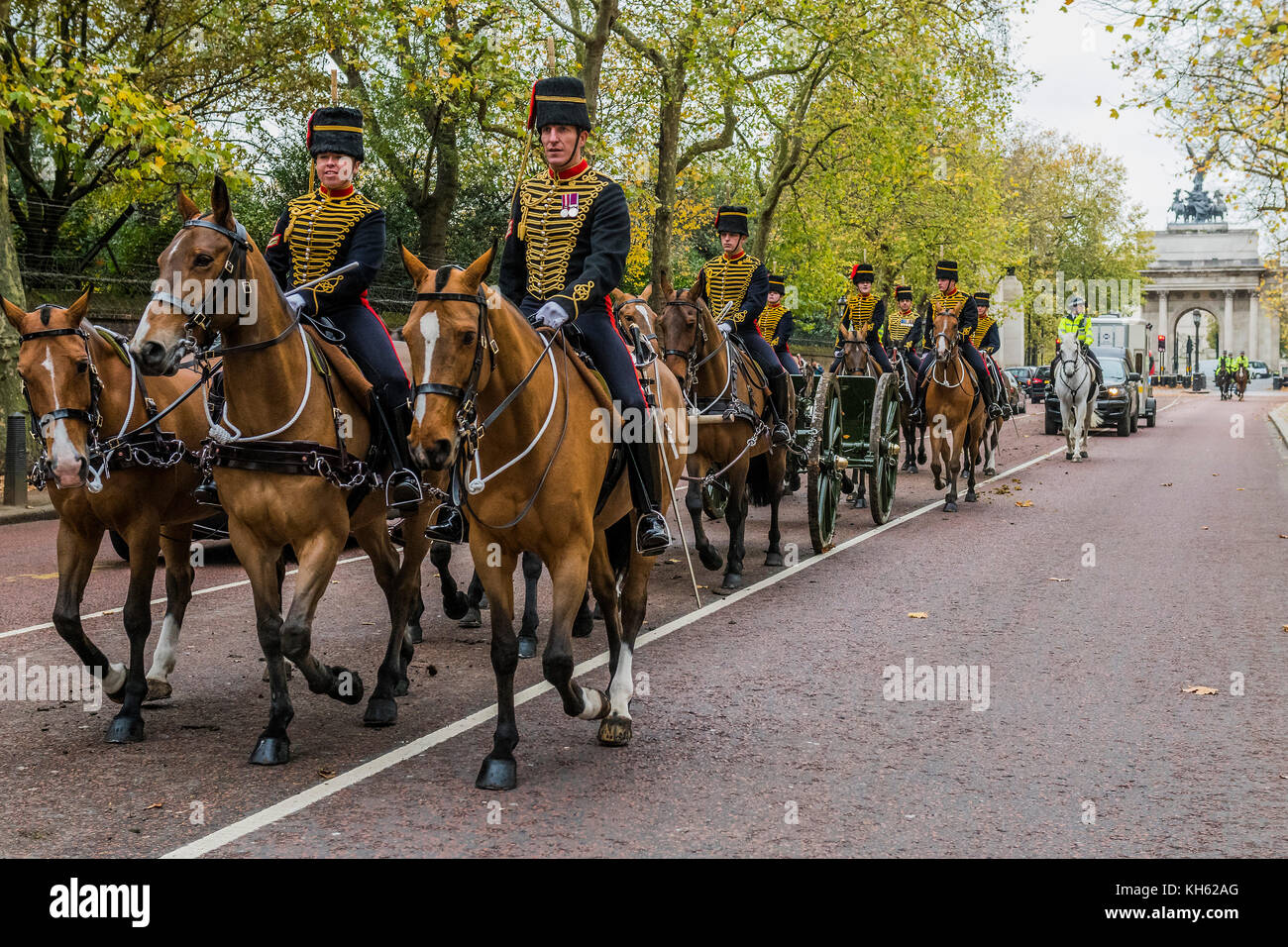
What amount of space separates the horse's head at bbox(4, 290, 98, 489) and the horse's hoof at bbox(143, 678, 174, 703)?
1.26 meters

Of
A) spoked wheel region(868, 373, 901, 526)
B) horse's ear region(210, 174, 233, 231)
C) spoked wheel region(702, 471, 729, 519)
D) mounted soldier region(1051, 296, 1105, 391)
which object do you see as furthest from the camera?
mounted soldier region(1051, 296, 1105, 391)

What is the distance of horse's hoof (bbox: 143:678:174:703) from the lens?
669 cm

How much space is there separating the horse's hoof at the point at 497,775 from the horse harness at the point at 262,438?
1.55 m

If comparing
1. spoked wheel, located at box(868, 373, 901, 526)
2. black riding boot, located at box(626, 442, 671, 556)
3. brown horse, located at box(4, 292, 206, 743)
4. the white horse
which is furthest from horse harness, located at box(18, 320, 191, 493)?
the white horse

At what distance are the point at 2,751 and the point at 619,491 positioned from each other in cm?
311

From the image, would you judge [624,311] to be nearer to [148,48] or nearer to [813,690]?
[813,690]

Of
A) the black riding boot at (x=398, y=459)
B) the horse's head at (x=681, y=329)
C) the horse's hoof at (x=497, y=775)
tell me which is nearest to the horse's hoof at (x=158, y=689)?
the black riding boot at (x=398, y=459)

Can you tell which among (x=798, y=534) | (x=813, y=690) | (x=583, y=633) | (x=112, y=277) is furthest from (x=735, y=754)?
(x=112, y=277)

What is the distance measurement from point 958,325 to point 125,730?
13205 mm

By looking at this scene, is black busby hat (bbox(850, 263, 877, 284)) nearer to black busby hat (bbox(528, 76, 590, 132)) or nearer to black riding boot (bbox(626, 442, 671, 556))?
black busby hat (bbox(528, 76, 590, 132))

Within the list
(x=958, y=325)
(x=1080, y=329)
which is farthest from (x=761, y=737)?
(x=1080, y=329)

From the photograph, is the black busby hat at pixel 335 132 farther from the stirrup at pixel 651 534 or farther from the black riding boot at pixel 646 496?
the stirrup at pixel 651 534

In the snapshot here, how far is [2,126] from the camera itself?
14.7 m
